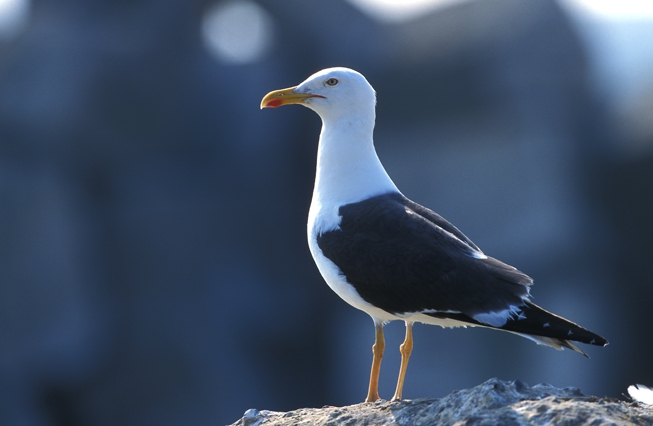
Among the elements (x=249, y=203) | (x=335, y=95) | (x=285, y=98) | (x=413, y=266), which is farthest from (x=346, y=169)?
(x=249, y=203)

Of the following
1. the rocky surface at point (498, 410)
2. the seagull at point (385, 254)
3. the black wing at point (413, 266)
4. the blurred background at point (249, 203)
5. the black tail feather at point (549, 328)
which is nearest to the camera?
the rocky surface at point (498, 410)

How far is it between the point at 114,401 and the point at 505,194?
929 centimetres

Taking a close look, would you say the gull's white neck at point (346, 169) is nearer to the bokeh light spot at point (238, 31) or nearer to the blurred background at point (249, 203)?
the blurred background at point (249, 203)

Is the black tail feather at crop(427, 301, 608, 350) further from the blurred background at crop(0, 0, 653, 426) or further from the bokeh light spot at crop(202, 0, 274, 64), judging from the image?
the bokeh light spot at crop(202, 0, 274, 64)

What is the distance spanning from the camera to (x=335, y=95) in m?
6.25

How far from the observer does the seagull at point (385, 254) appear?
500cm

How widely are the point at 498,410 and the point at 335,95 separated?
2.96 meters

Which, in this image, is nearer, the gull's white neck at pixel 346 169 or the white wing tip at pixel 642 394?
the white wing tip at pixel 642 394

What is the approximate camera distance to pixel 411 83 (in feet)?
63.5

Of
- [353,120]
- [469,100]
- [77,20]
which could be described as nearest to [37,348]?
[77,20]

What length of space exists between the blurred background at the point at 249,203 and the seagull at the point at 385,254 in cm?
1138

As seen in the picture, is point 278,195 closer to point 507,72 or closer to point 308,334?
point 308,334

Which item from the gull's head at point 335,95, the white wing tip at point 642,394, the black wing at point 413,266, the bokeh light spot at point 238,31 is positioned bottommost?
the white wing tip at point 642,394

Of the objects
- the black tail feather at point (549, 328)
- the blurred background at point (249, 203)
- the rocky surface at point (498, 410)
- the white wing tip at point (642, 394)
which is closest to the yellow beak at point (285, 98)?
the black tail feather at point (549, 328)
